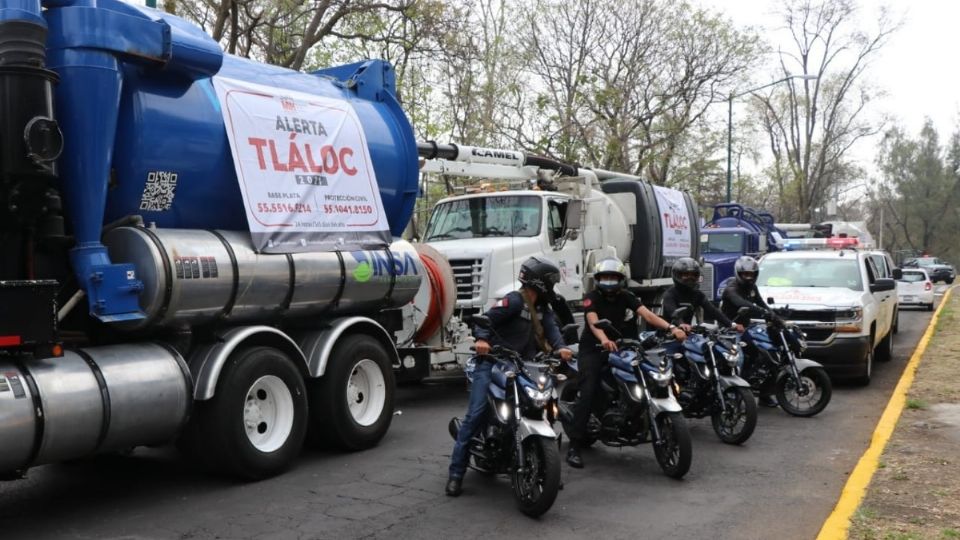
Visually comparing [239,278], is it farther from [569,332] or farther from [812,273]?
[812,273]

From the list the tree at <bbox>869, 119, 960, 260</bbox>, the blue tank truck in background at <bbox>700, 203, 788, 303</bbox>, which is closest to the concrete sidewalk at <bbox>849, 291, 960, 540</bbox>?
the blue tank truck in background at <bbox>700, 203, 788, 303</bbox>

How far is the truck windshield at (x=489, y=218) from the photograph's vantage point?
39.9 ft

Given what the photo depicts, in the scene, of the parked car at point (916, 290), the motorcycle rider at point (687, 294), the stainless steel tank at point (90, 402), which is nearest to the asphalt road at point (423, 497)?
the stainless steel tank at point (90, 402)

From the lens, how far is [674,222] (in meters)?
15.4

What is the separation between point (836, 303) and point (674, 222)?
4346 mm

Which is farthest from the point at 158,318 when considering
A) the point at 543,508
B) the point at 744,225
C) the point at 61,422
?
the point at 744,225

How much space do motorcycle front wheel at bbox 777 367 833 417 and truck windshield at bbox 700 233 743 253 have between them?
14707 mm

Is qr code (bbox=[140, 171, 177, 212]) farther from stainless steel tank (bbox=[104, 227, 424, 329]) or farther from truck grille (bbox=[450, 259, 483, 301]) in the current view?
truck grille (bbox=[450, 259, 483, 301])

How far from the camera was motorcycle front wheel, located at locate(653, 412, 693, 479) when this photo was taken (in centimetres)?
673

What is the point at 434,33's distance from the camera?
20.2 m

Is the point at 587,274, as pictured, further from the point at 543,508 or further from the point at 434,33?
the point at 434,33

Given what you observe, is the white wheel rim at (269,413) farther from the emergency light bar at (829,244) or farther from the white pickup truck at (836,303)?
the emergency light bar at (829,244)

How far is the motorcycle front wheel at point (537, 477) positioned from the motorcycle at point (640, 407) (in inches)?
53.0

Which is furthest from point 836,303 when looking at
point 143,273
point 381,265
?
point 143,273
